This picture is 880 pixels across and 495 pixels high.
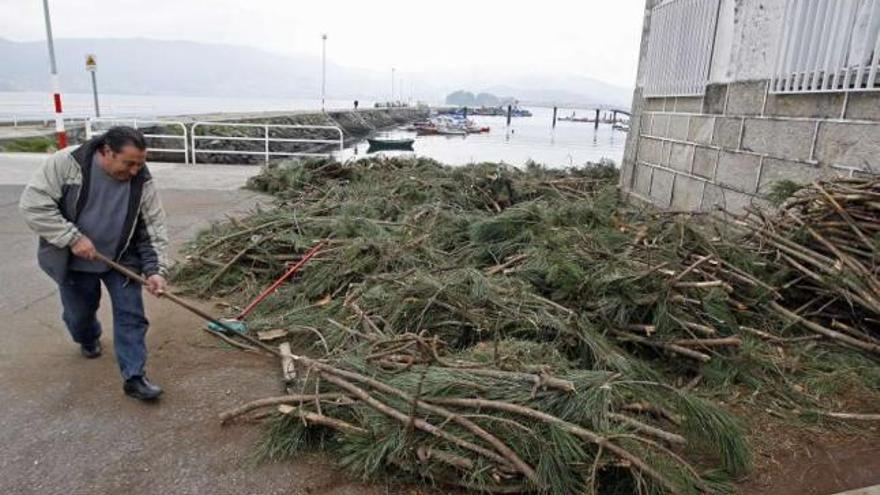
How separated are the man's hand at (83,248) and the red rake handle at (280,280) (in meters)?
1.40

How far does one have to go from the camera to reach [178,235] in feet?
21.9

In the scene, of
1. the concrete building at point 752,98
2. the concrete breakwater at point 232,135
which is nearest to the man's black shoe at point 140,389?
the concrete building at point 752,98

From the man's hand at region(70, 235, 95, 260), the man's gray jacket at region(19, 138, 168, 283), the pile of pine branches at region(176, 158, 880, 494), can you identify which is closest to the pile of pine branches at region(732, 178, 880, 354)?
the pile of pine branches at region(176, 158, 880, 494)

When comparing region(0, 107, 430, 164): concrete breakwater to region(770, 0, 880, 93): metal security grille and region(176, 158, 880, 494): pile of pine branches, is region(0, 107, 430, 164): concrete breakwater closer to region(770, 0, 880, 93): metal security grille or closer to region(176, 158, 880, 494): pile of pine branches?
region(176, 158, 880, 494): pile of pine branches

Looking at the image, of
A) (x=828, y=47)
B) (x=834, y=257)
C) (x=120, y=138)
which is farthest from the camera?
(x=828, y=47)

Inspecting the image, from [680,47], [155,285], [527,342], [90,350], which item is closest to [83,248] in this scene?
[155,285]

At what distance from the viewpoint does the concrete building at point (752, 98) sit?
4543 millimetres

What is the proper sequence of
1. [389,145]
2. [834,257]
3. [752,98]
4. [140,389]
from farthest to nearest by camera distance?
[389,145] → [752,98] → [834,257] → [140,389]

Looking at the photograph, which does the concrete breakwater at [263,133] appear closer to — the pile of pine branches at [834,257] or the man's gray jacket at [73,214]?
the man's gray jacket at [73,214]

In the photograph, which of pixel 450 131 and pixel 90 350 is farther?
pixel 450 131

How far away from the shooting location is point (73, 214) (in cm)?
295

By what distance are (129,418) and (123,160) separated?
1.36m

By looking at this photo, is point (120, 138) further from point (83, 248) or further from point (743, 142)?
point (743, 142)

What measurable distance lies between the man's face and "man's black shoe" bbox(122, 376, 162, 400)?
112 centimetres
